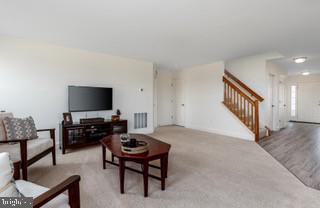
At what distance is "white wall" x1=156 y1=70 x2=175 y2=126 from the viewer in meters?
6.74

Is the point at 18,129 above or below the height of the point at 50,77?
below

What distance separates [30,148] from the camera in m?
2.19

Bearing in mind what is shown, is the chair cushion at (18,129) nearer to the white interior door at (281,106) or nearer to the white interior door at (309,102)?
the white interior door at (281,106)

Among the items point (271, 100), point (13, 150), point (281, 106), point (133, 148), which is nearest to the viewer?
point (133, 148)

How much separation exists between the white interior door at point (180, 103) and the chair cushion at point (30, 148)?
504 cm

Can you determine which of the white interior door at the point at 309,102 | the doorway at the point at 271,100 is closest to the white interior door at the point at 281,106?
the doorway at the point at 271,100

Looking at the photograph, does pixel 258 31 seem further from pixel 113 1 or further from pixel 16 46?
pixel 16 46

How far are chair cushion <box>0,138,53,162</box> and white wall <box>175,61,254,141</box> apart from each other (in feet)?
15.2

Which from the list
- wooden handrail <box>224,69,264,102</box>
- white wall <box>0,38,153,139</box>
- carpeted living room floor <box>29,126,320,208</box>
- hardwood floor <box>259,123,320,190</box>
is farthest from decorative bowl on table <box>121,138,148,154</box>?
wooden handrail <box>224,69,264,102</box>

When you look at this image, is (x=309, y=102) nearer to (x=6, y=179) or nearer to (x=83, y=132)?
(x=83, y=132)

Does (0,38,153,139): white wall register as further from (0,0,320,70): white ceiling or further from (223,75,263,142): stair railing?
(223,75,263,142): stair railing

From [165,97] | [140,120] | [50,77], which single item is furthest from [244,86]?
[50,77]

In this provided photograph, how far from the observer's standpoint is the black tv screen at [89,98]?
3.80 m

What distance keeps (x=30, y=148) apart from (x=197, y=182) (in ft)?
7.53
